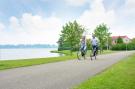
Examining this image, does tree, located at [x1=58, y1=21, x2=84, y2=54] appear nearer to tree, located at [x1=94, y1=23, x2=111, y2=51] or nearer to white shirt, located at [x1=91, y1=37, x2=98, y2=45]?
tree, located at [x1=94, y1=23, x2=111, y2=51]

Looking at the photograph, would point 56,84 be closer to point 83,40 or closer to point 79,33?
point 83,40

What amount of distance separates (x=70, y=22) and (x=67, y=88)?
59.4 meters

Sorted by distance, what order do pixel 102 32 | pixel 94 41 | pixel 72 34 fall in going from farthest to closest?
pixel 102 32 < pixel 72 34 < pixel 94 41

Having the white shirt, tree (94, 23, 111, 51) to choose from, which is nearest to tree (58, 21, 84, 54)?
tree (94, 23, 111, 51)

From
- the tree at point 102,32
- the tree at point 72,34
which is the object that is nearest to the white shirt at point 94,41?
the tree at point 72,34

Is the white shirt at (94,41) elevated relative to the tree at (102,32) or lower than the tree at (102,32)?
lower

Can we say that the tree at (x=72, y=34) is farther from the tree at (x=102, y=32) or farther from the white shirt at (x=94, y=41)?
the white shirt at (x=94, y=41)

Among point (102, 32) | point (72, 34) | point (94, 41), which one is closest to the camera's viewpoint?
point (94, 41)

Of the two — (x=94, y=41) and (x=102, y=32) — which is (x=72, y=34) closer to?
(x=102, y=32)

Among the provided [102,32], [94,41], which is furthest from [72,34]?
[94,41]

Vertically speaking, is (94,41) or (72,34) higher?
(72,34)

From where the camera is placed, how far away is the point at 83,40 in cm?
2355

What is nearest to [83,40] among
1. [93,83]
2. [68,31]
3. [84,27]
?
[93,83]

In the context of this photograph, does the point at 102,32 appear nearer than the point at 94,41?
No
